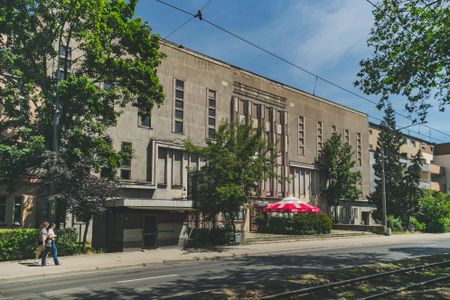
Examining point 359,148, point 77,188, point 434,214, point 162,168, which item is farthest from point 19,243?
point 434,214

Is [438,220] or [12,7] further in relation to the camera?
[438,220]

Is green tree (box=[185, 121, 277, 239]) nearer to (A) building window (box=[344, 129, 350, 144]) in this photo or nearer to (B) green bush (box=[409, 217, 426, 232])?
(A) building window (box=[344, 129, 350, 144])

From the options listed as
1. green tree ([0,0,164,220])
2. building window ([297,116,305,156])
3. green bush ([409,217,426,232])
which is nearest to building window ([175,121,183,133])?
green tree ([0,0,164,220])

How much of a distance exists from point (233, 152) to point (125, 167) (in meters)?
8.01

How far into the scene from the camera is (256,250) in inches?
1000

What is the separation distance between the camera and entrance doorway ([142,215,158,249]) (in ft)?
84.9

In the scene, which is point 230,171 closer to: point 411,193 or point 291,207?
point 291,207

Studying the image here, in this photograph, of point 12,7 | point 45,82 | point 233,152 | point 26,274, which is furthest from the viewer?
point 233,152

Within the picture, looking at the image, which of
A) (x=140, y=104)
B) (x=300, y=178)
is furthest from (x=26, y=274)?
(x=300, y=178)

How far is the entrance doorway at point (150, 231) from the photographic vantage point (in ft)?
84.9

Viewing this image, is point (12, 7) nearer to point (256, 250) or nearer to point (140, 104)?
Answer: point (140, 104)

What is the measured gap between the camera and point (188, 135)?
34.4m

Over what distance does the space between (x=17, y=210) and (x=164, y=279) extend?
14558 millimetres

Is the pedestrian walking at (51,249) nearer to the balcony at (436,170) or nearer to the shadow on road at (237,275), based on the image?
the shadow on road at (237,275)
